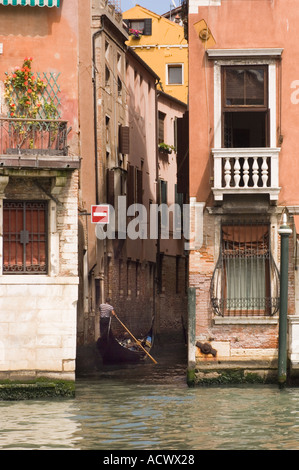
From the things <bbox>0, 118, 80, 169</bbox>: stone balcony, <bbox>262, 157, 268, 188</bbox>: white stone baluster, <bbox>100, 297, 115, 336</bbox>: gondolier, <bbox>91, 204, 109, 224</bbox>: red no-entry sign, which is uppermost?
<bbox>0, 118, 80, 169</bbox>: stone balcony

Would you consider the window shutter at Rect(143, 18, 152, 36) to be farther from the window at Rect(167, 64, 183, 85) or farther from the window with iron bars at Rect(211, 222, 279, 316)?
the window with iron bars at Rect(211, 222, 279, 316)

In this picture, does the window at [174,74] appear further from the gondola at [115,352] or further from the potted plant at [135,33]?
the gondola at [115,352]

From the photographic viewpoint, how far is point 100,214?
67.9 feet

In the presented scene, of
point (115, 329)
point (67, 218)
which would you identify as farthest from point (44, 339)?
point (115, 329)

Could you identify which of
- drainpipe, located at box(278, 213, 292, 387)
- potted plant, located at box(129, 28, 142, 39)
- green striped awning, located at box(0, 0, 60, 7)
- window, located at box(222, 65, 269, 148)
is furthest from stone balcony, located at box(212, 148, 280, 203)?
potted plant, located at box(129, 28, 142, 39)

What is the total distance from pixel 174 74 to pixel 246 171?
23.9 m

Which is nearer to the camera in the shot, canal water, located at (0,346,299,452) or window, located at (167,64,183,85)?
canal water, located at (0,346,299,452)

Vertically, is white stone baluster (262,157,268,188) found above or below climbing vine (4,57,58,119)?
below

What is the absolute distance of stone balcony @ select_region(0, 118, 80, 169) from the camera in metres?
18.8

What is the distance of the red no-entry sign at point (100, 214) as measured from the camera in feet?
67.7

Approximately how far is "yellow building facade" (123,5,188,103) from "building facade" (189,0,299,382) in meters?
22.5

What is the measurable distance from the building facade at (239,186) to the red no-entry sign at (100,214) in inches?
56.5
